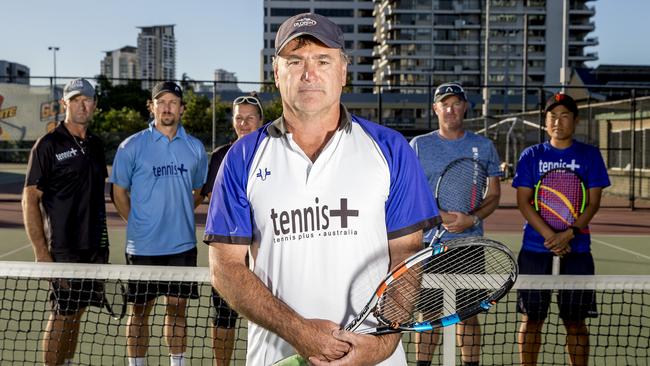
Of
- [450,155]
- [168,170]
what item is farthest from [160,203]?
[450,155]

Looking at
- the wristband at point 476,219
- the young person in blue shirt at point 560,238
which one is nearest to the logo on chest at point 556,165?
the young person in blue shirt at point 560,238

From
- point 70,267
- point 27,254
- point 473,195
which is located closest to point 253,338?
point 70,267

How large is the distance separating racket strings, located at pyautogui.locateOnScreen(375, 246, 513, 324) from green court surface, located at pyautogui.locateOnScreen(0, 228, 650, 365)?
0.92 metres

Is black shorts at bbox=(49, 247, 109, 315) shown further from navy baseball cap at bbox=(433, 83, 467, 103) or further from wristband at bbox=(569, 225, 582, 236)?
wristband at bbox=(569, 225, 582, 236)

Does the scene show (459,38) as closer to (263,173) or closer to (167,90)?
(167,90)

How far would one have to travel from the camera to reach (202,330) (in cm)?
588

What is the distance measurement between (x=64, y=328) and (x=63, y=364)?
0.72 ft

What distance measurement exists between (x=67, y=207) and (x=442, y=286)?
269 cm

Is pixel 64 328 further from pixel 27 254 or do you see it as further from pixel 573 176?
pixel 27 254

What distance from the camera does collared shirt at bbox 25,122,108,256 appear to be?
4.56 m

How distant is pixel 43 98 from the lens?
67.8 feet

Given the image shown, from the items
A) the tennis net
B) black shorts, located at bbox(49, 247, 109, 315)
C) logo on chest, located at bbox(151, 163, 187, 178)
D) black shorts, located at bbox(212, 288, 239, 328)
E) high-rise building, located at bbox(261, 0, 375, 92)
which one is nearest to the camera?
the tennis net

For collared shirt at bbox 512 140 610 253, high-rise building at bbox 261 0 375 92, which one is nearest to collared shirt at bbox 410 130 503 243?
collared shirt at bbox 512 140 610 253

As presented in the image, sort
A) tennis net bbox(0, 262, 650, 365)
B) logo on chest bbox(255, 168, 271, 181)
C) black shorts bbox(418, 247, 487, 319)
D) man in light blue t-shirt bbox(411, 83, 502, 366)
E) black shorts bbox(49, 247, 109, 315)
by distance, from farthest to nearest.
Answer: man in light blue t-shirt bbox(411, 83, 502, 366)
black shorts bbox(49, 247, 109, 315)
tennis net bbox(0, 262, 650, 365)
black shorts bbox(418, 247, 487, 319)
logo on chest bbox(255, 168, 271, 181)
